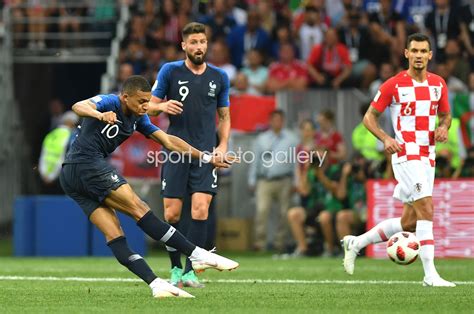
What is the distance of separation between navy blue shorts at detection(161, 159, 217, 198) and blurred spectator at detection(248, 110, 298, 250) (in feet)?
24.9

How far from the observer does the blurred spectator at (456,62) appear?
19.6m

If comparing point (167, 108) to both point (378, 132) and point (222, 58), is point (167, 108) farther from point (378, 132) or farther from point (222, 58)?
point (222, 58)

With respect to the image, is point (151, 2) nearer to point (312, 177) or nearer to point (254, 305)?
point (312, 177)

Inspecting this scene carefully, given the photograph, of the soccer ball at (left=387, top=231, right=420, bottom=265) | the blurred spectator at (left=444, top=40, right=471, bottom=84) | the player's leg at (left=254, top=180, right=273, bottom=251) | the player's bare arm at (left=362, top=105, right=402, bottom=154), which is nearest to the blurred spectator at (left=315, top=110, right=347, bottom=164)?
the player's leg at (left=254, top=180, right=273, bottom=251)

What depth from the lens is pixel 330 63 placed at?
20719 millimetres

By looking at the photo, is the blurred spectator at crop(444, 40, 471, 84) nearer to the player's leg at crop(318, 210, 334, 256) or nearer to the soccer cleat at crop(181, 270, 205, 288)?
the player's leg at crop(318, 210, 334, 256)

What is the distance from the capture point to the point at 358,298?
10391 mm

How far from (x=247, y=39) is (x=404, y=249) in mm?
10905

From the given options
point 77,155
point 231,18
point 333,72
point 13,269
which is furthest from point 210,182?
point 231,18

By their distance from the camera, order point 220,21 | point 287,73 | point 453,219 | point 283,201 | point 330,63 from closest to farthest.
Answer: point 453,219 < point 283,201 < point 330,63 < point 287,73 < point 220,21

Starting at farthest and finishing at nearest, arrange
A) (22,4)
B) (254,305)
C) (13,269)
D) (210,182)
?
(22,4) < (13,269) < (210,182) < (254,305)

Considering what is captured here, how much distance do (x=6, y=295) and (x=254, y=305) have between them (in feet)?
8.11

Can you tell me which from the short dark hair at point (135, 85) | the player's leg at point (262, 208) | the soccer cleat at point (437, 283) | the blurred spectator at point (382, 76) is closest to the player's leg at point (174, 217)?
the short dark hair at point (135, 85)

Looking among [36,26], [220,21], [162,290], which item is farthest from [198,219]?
[36,26]
